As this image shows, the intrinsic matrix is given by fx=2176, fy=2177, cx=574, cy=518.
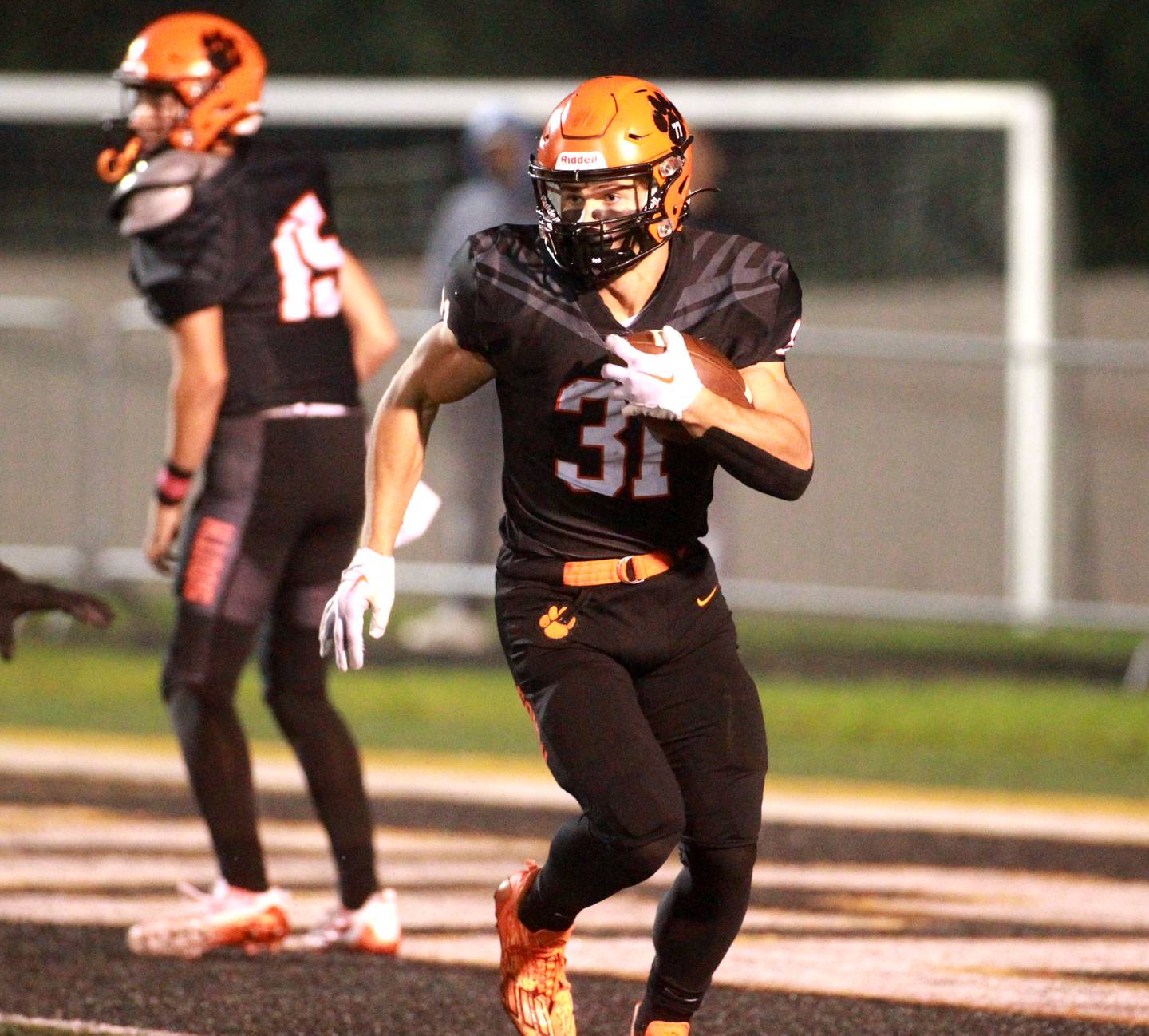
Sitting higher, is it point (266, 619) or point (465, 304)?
point (465, 304)

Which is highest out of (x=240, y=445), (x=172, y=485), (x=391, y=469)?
(x=391, y=469)

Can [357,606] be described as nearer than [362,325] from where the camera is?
Yes

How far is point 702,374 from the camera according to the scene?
3717mm

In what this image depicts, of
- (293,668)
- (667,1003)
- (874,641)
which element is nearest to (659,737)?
(667,1003)

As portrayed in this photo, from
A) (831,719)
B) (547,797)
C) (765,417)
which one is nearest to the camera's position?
(765,417)

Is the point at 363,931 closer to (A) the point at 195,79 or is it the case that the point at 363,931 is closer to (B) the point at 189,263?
(B) the point at 189,263

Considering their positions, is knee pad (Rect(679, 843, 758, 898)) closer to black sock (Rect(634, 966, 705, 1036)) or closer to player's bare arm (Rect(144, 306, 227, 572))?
black sock (Rect(634, 966, 705, 1036))

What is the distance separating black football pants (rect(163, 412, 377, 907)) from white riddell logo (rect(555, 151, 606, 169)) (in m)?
1.51

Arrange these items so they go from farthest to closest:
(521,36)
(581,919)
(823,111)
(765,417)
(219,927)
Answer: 1. (521,36)
2. (823,111)
3. (581,919)
4. (219,927)
5. (765,417)

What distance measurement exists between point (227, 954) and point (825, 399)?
524 centimetres

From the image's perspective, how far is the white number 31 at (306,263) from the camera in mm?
5278

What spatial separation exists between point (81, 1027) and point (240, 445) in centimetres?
148

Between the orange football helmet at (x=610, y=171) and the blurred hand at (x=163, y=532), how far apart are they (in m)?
1.66

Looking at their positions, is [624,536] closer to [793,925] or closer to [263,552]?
[263,552]
